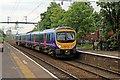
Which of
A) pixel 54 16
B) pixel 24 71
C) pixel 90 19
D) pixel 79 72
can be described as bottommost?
pixel 79 72

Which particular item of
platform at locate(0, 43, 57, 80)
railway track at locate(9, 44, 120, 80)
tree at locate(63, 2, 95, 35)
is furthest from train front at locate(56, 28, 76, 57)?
tree at locate(63, 2, 95, 35)

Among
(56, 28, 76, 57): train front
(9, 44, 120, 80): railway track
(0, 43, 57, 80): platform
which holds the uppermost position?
(56, 28, 76, 57): train front

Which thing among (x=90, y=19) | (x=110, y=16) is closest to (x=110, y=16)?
(x=110, y=16)

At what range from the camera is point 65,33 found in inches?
1077

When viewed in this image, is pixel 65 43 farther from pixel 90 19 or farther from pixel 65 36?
pixel 90 19

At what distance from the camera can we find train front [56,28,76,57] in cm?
2664

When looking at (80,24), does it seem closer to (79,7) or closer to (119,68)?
(79,7)

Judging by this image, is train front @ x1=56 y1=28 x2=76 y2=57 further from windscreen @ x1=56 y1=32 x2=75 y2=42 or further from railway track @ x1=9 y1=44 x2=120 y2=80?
railway track @ x1=9 y1=44 x2=120 y2=80

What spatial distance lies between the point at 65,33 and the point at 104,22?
760 centimetres

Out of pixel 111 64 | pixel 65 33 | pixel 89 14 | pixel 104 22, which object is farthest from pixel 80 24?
pixel 111 64

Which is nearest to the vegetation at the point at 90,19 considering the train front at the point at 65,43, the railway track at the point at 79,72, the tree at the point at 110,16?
the tree at the point at 110,16

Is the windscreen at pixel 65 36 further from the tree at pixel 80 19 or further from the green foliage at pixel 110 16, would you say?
the tree at pixel 80 19

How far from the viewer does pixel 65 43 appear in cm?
2686

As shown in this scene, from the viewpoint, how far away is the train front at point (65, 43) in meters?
26.6
